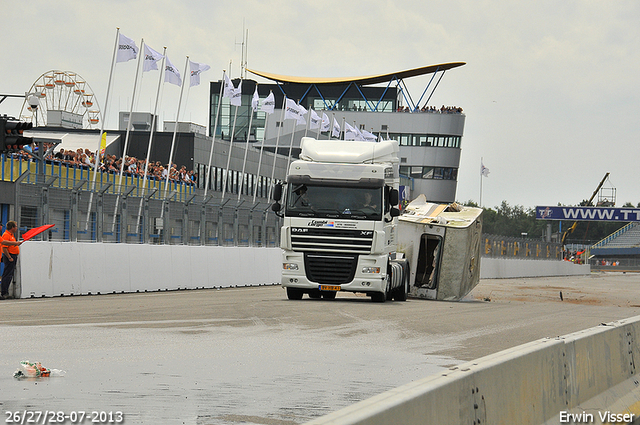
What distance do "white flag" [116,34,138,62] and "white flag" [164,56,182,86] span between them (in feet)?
10.1

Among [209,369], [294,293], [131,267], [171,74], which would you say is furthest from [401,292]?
[171,74]

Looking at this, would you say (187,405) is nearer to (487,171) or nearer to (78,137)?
(78,137)

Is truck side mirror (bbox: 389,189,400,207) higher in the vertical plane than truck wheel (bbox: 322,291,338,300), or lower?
higher

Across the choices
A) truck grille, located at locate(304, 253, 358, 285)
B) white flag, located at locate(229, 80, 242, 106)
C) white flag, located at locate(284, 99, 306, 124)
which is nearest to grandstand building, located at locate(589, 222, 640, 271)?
white flag, located at locate(284, 99, 306, 124)

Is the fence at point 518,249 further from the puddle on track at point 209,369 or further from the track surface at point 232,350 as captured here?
the puddle on track at point 209,369

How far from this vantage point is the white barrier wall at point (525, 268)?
2136 inches

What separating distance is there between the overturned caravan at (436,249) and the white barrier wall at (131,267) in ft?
22.1

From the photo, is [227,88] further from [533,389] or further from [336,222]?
[533,389]

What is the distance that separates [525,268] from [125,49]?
35246mm

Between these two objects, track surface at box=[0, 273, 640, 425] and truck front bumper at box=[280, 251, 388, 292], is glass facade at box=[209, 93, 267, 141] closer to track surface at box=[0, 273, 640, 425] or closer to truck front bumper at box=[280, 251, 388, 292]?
truck front bumper at box=[280, 251, 388, 292]

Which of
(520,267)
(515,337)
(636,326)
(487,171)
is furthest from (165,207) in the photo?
(487,171)

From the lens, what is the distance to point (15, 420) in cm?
644

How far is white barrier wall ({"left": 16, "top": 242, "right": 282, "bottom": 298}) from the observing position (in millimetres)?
21562

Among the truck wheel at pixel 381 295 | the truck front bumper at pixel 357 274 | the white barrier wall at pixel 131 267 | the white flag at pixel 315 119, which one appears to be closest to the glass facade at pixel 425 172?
the white flag at pixel 315 119
